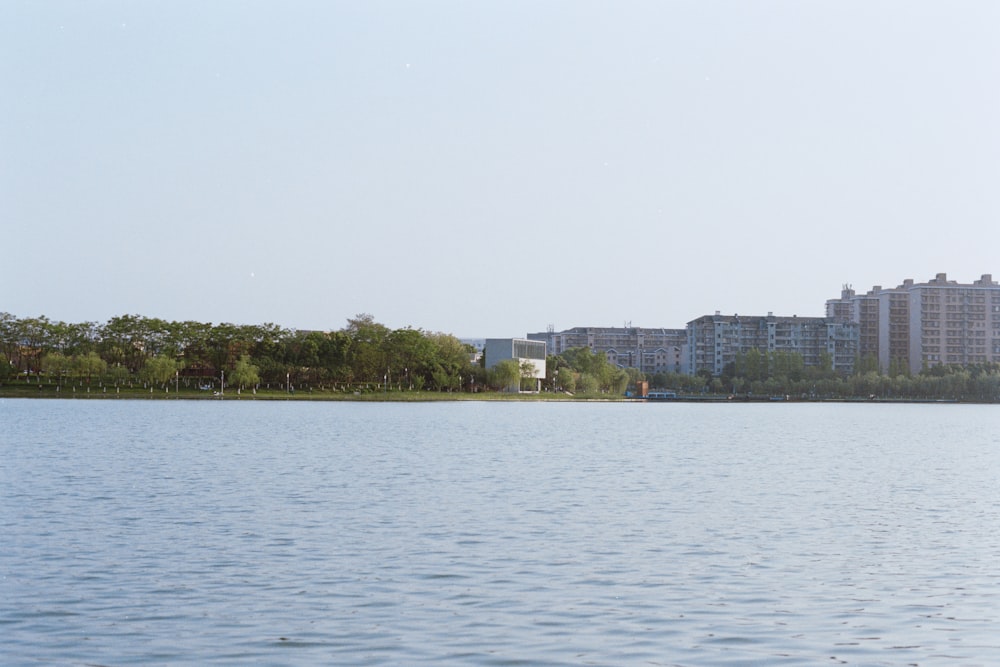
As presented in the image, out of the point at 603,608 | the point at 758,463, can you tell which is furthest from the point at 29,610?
the point at 758,463

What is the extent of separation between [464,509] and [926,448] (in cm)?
3665

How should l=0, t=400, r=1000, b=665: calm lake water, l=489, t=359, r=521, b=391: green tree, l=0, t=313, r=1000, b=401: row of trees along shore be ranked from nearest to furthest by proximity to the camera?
l=0, t=400, r=1000, b=665: calm lake water → l=0, t=313, r=1000, b=401: row of trees along shore → l=489, t=359, r=521, b=391: green tree

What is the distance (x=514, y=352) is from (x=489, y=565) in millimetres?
142252

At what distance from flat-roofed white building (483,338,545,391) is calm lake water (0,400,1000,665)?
123 meters

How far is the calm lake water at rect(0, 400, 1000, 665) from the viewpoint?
11.2 metres

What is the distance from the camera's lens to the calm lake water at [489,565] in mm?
11211

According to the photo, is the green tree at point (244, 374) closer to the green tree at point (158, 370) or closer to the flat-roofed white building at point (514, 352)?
the green tree at point (158, 370)

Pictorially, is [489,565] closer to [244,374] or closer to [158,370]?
[158,370]

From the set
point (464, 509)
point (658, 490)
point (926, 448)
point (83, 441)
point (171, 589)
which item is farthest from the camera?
point (926, 448)

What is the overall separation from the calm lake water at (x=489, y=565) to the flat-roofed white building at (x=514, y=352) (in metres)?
123

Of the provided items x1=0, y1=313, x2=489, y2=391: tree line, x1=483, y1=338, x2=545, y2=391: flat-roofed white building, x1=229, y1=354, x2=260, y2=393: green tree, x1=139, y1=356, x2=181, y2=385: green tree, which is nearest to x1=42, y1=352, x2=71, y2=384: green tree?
x1=0, y1=313, x2=489, y2=391: tree line

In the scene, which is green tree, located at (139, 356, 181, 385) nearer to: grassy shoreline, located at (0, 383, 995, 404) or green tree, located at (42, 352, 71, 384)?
grassy shoreline, located at (0, 383, 995, 404)

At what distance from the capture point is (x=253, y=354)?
13600 centimetres

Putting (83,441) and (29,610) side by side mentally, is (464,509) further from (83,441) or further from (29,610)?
(83,441)
